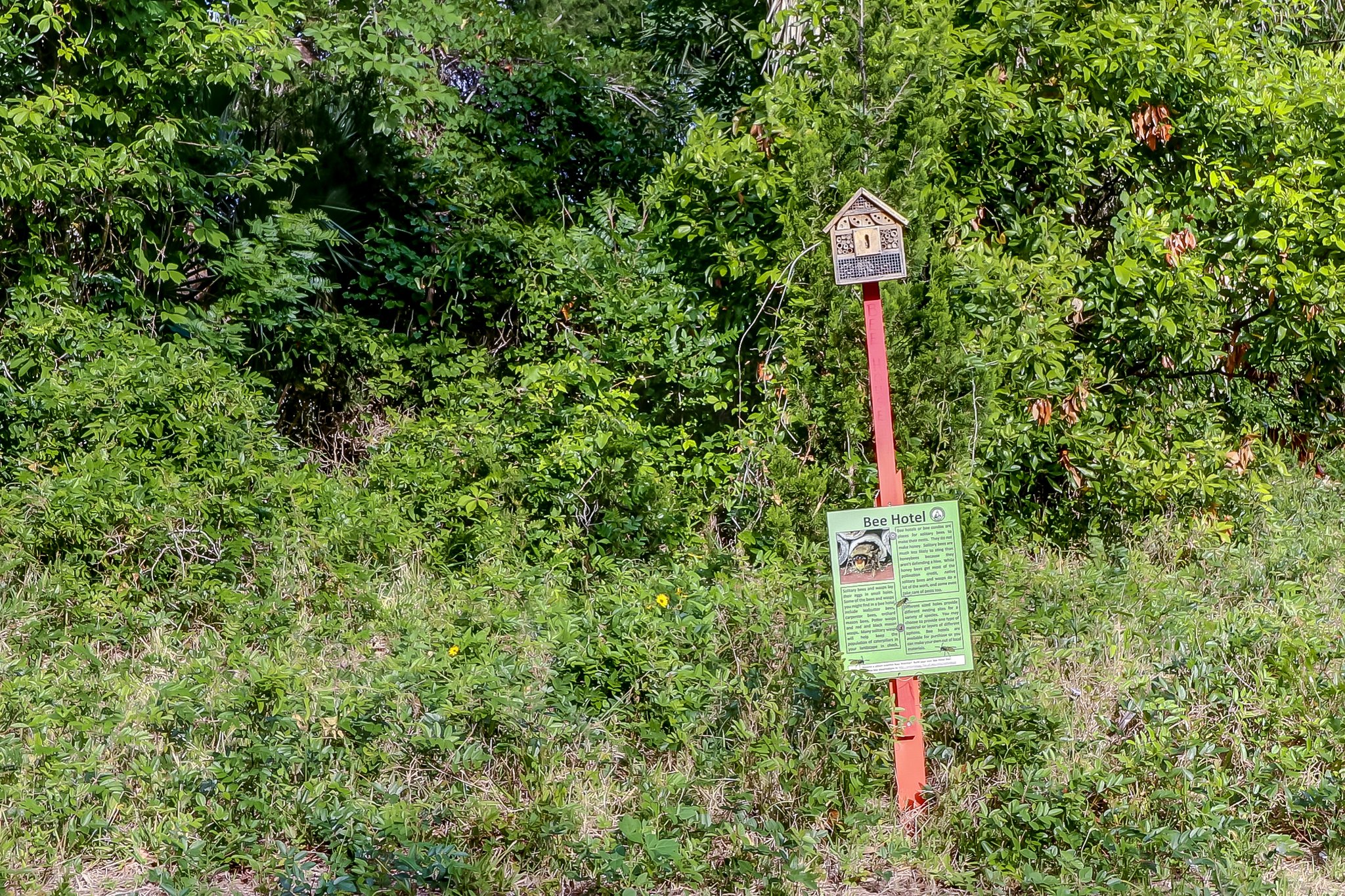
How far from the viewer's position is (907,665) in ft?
12.9

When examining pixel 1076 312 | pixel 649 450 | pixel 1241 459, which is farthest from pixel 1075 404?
pixel 649 450

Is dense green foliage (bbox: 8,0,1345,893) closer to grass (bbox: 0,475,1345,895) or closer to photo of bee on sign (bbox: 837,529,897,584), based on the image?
grass (bbox: 0,475,1345,895)

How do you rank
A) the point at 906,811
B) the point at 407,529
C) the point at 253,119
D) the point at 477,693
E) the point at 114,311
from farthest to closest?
the point at 253,119
the point at 114,311
the point at 407,529
the point at 477,693
the point at 906,811

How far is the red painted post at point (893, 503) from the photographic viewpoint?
396 cm

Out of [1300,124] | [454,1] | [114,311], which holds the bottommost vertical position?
[114,311]

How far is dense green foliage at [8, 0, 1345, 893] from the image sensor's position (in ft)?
12.6

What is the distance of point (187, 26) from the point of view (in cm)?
641

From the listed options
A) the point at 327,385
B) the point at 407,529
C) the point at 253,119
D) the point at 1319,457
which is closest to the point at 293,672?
the point at 407,529

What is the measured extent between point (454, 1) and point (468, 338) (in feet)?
7.93

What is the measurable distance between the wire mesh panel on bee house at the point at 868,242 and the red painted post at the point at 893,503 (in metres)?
0.10

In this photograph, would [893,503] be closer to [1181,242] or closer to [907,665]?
[907,665]

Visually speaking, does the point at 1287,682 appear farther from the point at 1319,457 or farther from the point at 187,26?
the point at 187,26

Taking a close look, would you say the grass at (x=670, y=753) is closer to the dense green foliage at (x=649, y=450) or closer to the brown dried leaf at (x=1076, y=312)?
the dense green foliage at (x=649, y=450)

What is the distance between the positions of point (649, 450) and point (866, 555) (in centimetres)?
261
